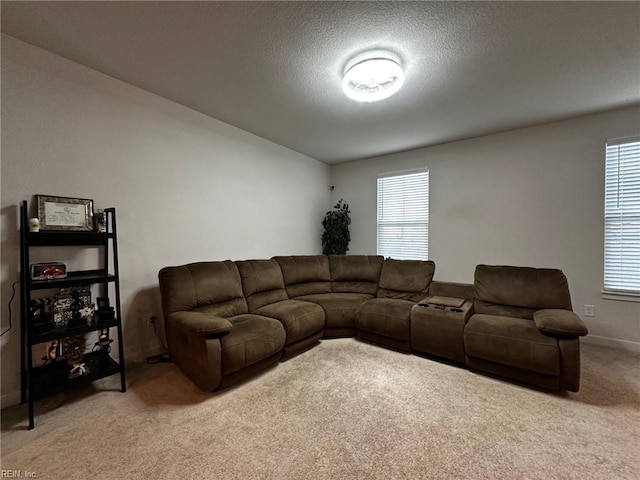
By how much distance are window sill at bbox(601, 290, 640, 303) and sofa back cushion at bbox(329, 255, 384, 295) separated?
2.57 metres

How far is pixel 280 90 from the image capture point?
2633 mm

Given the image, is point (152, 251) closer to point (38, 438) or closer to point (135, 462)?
point (38, 438)

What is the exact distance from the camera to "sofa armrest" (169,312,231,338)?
204cm

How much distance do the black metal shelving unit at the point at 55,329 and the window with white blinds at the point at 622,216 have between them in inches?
199

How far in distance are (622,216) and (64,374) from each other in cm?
557

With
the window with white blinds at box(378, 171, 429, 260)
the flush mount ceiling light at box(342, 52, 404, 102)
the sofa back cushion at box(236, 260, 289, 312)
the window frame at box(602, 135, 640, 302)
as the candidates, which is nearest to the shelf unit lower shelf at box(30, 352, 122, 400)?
the sofa back cushion at box(236, 260, 289, 312)

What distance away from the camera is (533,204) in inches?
137

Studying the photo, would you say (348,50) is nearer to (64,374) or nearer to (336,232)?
(336,232)

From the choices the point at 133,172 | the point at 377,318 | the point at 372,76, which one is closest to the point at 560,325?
the point at 377,318

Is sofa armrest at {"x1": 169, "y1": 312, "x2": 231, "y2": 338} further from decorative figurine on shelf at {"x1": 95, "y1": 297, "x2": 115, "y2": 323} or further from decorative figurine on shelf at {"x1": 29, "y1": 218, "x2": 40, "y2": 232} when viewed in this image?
decorative figurine on shelf at {"x1": 29, "y1": 218, "x2": 40, "y2": 232}

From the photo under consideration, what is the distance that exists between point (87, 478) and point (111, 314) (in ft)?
3.70

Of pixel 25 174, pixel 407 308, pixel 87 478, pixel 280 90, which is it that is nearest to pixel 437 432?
pixel 407 308

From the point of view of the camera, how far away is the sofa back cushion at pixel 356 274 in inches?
157

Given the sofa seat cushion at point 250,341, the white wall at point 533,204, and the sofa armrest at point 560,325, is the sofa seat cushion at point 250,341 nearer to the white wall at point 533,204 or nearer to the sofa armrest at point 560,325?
the sofa armrest at point 560,325
